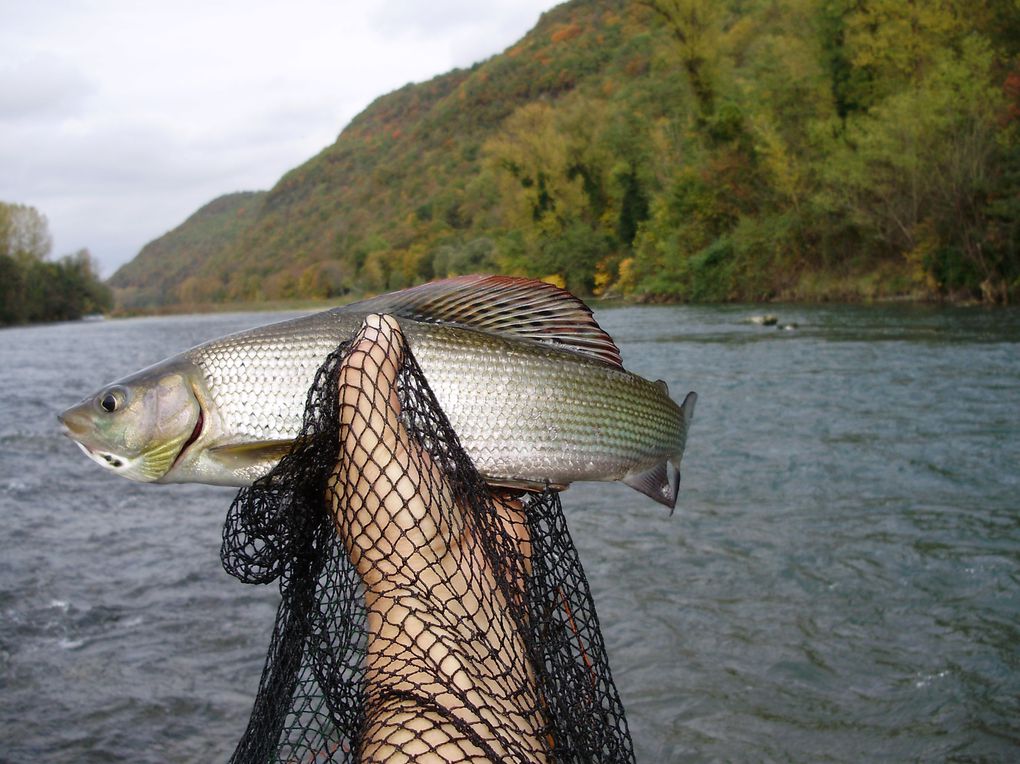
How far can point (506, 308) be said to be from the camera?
287cm

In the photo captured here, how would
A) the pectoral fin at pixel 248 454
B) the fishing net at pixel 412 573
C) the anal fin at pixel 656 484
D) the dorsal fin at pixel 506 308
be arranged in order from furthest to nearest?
1. the anal fin at pixel 656 484
2. the dorsal fin at pixel 506 308
3. the pectoral fin at pixel 248 454
4. the fishing net at pixel 412 573

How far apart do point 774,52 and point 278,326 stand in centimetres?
6174

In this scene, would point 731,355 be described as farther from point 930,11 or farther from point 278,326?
point 930,11

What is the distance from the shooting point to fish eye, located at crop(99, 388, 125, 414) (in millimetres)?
2654

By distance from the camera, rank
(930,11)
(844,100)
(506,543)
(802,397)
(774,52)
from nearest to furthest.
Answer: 1. (506,543)
2. (802,397)
3. (930,11)
4. (844,100)
5. (774,52)

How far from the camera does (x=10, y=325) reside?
11062cm

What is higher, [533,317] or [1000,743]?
[533,317]

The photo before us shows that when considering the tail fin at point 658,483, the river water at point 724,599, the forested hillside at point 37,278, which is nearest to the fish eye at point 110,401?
the tail fin at point 658,483

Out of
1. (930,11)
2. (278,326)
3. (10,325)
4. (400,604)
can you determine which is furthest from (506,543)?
(10,325)

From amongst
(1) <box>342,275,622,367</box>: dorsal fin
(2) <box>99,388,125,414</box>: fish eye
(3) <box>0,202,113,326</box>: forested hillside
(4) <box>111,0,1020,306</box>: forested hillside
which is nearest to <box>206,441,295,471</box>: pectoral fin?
(2) <box>99,388,125,414</box>: fish eye

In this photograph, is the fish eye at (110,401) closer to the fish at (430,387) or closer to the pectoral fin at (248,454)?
the fish at (430,387)

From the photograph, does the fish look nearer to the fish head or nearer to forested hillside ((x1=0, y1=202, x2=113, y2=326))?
the fish head

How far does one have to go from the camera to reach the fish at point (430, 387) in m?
2.62

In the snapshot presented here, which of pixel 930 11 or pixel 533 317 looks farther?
pixel 930 11
